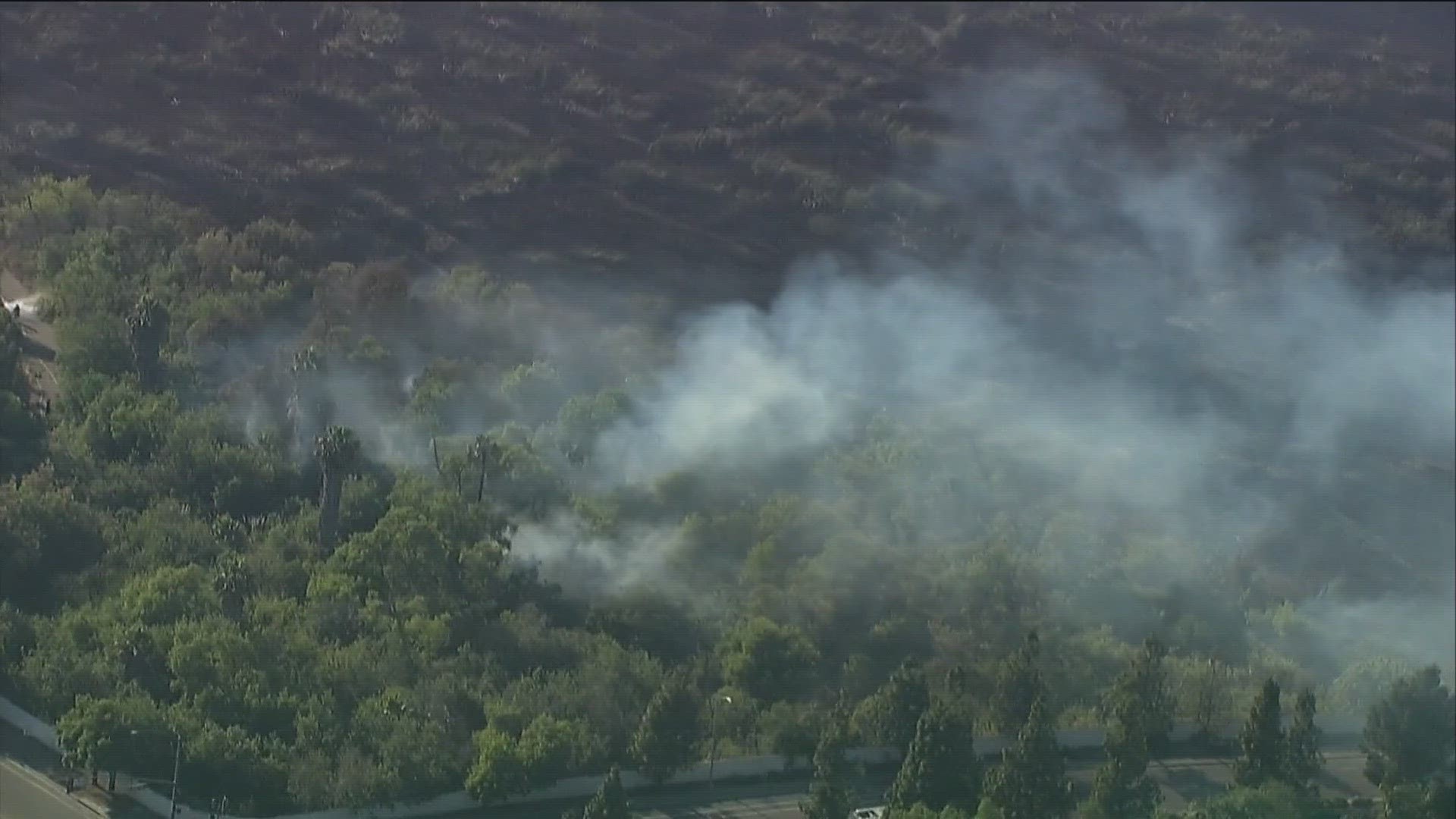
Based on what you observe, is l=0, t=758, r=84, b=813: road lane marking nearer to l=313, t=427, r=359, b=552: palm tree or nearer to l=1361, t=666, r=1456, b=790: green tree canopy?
l=313, t=427, r=359, b=552: palm tree

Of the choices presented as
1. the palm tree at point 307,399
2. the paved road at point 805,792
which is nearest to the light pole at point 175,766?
the paved road at point 805,792

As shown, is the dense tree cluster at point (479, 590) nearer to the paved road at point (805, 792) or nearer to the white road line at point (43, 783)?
the paved road at point (805, 792)

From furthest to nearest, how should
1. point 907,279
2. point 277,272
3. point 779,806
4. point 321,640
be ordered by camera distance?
point 907,279 < point 277,272 < point 321,640 < point 779,806

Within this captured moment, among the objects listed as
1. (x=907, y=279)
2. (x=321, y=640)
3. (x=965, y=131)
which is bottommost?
(x=321, y=640)

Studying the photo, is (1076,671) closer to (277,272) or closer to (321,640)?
(321,640)

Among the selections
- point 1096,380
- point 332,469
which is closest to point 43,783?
point 332,469

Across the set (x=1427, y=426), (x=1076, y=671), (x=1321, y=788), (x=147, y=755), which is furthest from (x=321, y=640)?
(x=1427, y=426)

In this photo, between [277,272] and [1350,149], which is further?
[1350,149]

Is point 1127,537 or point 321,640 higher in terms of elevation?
point 1127,537
